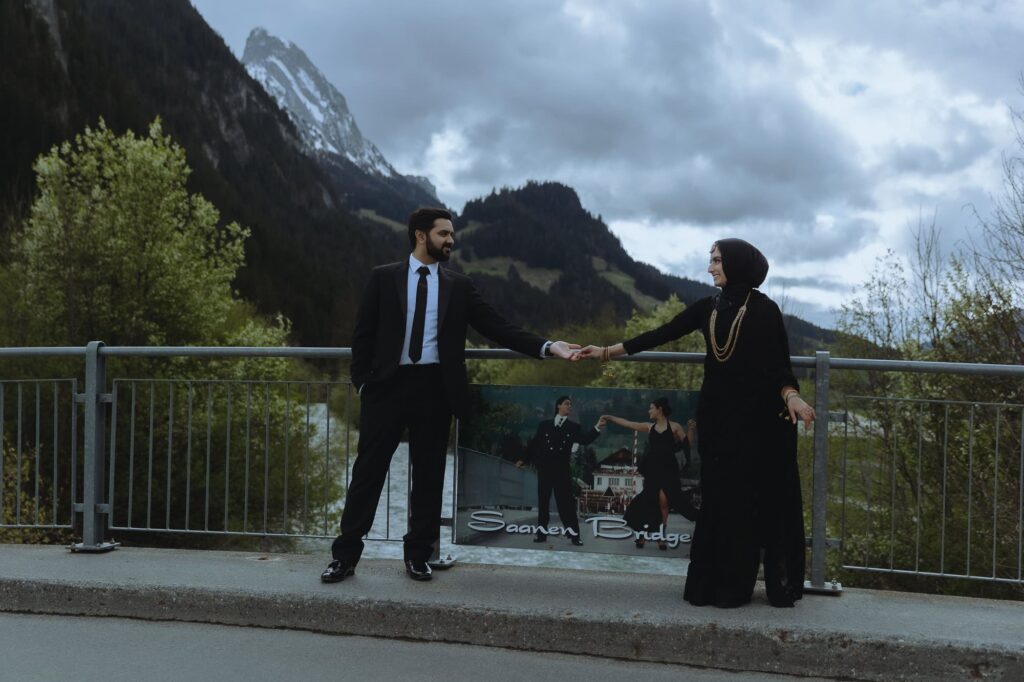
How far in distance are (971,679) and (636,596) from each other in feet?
4.77

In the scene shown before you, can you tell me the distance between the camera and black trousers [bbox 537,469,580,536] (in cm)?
497

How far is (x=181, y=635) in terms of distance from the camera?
432 centimetres

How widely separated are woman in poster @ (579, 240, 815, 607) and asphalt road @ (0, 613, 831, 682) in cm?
58

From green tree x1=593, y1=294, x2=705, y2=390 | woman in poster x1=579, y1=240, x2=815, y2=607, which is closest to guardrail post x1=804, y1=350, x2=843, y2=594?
woman in poster x1=579, y1=240, x2=815, y2=607

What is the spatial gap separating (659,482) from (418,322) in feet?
4.90

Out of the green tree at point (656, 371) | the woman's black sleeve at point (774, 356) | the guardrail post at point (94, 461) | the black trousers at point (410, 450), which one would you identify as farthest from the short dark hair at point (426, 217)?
the green tree at point (656, 371)

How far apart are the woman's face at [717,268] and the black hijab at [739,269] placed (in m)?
0.02

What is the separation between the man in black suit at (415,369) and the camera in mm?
4742

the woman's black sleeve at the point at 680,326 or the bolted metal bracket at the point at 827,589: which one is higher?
the woman's black sleeve at the point at 680,326

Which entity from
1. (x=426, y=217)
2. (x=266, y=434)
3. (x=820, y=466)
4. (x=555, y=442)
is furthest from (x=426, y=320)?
(x=820, y=466)

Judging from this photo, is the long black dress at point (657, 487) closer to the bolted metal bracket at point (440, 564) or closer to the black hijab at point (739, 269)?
the black hijab at point (739, 269)

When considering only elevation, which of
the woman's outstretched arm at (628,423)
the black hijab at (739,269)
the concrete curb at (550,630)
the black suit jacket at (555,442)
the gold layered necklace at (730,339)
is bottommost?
the concrete curb at (550,630)

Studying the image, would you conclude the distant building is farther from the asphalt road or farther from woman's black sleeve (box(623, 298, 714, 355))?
the asphalt road

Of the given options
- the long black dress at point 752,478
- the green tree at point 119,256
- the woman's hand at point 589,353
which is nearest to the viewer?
the long black dress at point 752,478
